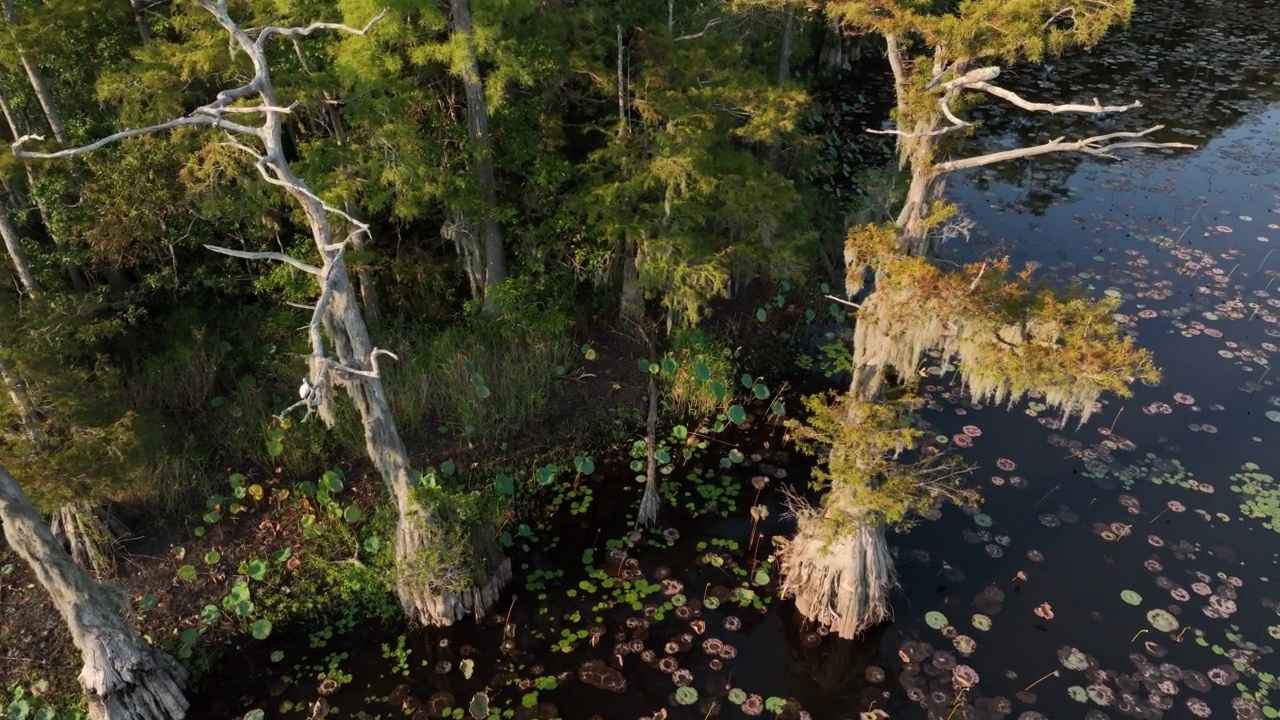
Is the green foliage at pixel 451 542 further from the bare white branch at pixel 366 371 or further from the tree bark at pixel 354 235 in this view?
the tree bark at pixel 354 235

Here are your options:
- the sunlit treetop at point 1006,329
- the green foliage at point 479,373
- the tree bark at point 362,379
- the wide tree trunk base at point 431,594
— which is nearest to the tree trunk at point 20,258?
the tree bark at point 362,379

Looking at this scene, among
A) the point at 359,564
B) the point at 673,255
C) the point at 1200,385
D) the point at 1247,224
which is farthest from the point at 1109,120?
the point at 359,564

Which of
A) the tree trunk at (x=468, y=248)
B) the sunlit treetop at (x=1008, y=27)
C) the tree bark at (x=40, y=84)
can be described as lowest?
the tree trunk at (x=468, y=248)

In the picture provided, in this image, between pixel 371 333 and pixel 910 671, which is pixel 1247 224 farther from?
pixel 371 333

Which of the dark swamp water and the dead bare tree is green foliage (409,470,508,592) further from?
the dark swamp water

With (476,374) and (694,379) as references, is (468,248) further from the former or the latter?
(694,379)

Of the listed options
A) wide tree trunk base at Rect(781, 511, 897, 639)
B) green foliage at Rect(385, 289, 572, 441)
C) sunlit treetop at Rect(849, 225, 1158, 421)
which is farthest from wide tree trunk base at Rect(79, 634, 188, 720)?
sunlit treetop at Rect(849, 225, 1158, 421)

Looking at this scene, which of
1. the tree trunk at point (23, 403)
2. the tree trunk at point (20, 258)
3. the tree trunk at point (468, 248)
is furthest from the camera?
the tree trunk at point (468, 248)
